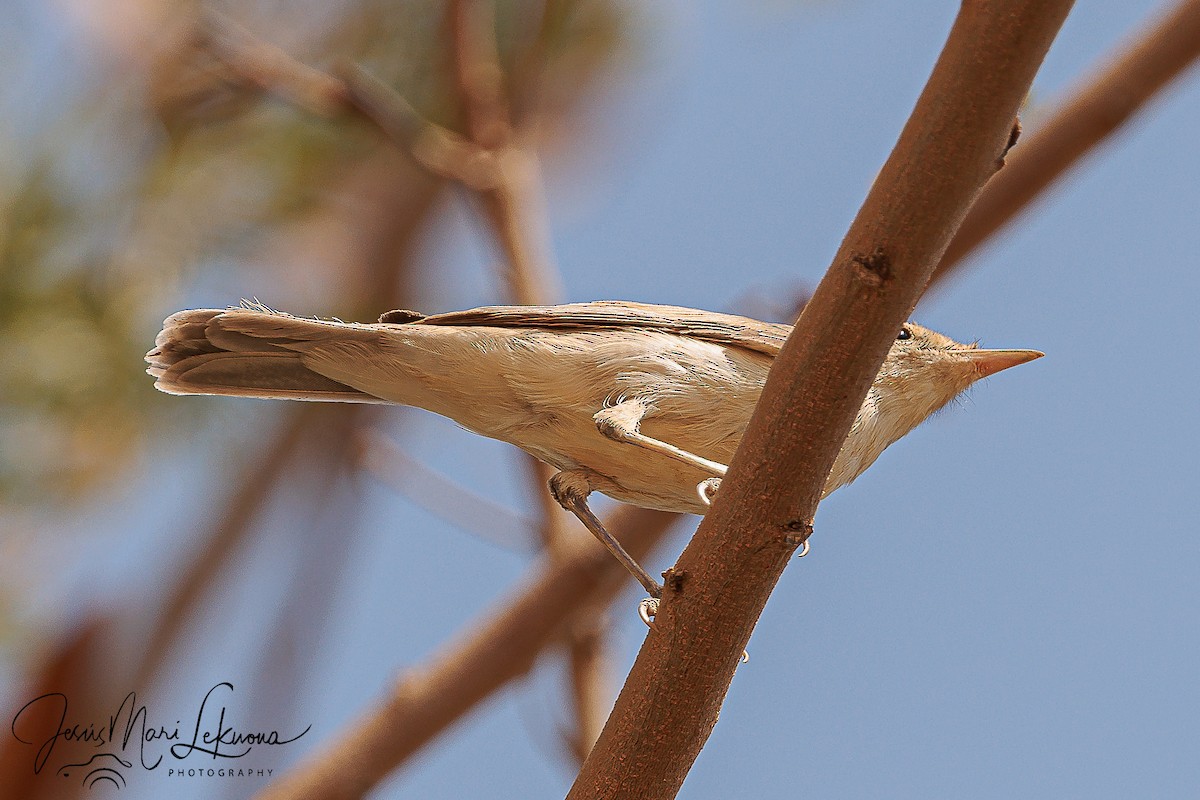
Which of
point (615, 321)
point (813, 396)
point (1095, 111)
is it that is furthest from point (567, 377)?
point (1095, 111)

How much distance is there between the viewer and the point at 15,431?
4.14 meters

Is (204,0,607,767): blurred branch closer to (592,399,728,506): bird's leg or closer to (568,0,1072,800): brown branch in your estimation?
(592,399,728,506): bird's leg

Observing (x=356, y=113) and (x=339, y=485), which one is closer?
(x=356, y=113)

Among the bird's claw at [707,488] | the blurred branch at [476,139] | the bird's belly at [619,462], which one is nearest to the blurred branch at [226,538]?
the blurred branch at [476,139]

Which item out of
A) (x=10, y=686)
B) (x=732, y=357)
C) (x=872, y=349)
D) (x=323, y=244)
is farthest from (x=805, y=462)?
(x=323, y=244)

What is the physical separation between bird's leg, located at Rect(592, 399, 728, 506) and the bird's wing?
0.34 m

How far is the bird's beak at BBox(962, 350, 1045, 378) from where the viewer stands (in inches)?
143

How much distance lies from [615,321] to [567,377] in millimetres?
262

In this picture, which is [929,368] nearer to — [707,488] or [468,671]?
[707,488]

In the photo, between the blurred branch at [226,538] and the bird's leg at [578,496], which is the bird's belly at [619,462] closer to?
the bird's leg at [578,496]

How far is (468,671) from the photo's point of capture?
4094mm

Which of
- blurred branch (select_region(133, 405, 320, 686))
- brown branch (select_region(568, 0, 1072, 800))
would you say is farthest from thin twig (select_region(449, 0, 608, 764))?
brown branch (select_region(568, 0, 1072, 800))

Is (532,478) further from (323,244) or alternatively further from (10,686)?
(10,686)

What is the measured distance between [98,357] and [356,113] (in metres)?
1.34
